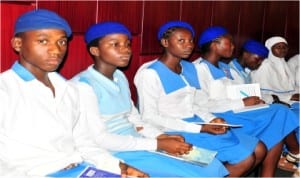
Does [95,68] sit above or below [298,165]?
above

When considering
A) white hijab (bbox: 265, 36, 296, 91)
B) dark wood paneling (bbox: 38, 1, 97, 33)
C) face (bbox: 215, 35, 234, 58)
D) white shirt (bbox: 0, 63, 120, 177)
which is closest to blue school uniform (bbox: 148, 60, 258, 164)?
dark wood paneling (bbox: 38, 1, 97, 33)

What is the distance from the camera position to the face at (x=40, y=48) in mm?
1559

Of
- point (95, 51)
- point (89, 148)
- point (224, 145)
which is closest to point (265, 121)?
point (224, 145)

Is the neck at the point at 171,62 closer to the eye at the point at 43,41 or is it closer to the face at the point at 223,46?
the face at the point at 223,46

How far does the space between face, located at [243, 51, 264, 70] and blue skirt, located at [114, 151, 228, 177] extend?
1.95 metres

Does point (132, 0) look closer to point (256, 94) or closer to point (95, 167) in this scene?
point (256, 94)

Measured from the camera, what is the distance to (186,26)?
99.7 inches

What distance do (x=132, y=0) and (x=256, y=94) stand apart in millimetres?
1203

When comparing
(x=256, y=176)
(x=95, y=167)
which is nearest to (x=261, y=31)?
(x=256, y=176)

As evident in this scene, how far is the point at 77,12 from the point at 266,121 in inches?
59.9

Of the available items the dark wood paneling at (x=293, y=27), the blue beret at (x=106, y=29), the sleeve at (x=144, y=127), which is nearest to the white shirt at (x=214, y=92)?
the sleeve at (x=144, y=127)

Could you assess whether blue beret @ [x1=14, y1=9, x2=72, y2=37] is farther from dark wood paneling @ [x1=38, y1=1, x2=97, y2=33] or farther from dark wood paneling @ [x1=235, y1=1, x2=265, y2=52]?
dark wood paneling @ [x1=235, y1=1, x2=265, y2=52]

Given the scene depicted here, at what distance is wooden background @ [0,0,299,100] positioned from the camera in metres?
1.95

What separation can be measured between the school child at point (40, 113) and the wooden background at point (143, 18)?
364 mm
